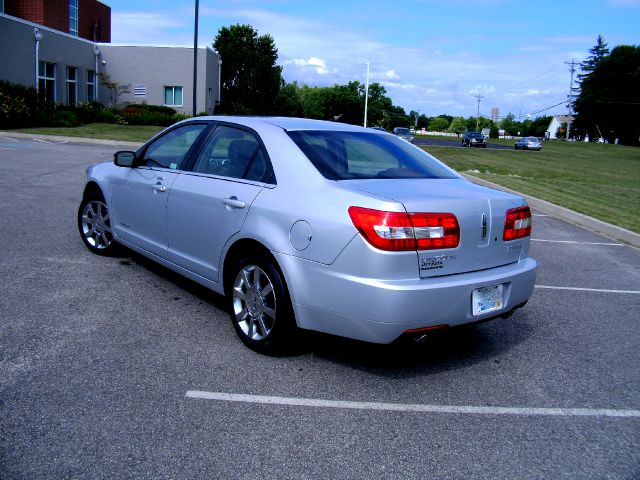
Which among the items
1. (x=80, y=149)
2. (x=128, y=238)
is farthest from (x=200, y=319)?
(x=80, y=149)

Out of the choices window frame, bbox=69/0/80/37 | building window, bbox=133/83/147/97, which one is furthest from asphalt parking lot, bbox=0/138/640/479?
window frame, bbox=69/0/80/37

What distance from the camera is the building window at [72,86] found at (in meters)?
37.1

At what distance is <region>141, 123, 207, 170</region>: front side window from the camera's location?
17.9ft

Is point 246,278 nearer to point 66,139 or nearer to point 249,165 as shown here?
Answer: point 249,165

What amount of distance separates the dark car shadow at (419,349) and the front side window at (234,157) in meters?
1.22

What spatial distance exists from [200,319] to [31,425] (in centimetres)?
194

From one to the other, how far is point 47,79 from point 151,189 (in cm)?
3248

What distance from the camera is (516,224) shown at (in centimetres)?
438

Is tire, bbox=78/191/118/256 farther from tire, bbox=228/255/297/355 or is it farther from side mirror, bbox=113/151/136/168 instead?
tire, bbox=228/255/297/355

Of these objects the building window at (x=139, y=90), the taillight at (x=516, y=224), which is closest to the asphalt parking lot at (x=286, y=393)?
the taillight at (x=516, y=224)

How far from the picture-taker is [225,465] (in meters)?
3.00

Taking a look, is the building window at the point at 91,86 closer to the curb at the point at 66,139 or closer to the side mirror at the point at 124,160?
the curb at the point at 66,139

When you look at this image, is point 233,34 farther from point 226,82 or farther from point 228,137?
point 228,137

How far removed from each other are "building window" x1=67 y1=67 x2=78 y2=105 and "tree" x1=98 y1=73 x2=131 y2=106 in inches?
144
